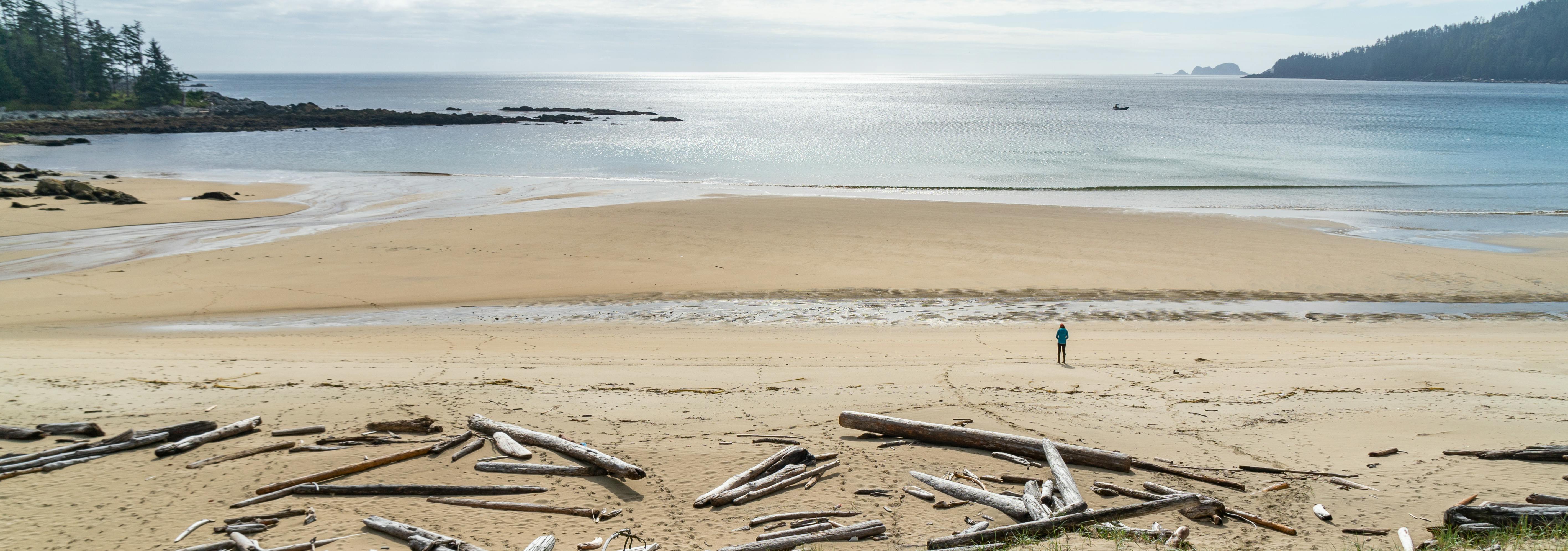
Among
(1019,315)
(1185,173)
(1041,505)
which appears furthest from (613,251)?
(1185,173)

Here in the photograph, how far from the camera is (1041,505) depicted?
21.4 feet

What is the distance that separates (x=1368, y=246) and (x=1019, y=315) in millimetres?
13574

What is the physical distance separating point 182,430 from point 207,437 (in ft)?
1.14

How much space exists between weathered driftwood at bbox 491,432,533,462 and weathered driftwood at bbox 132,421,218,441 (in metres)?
3.06

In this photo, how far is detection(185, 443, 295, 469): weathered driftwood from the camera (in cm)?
750

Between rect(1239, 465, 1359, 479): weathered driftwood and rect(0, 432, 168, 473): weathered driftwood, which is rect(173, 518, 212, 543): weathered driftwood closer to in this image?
rect(0, 432, 168, 473): weathered driftwood

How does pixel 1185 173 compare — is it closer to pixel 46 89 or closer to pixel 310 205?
pixel 310 205

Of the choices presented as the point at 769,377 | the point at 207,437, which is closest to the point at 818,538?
the point at 769,377

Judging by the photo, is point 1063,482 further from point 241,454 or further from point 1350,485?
point 241,454

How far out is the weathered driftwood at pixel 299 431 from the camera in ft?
27.5

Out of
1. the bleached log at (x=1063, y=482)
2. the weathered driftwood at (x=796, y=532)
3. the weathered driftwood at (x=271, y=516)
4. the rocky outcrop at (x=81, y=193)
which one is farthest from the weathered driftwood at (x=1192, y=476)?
the rocky outcrop at (x=81, y=193)

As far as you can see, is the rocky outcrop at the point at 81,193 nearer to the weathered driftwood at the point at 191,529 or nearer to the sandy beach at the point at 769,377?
the sandy beach at the point at 769,377

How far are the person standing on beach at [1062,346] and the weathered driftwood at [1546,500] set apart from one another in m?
5.75

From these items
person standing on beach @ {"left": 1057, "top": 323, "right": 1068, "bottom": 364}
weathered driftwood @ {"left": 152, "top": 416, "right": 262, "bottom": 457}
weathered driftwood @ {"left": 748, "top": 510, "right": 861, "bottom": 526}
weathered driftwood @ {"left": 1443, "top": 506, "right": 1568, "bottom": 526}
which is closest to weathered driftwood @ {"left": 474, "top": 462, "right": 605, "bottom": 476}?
weathered driftwood @ {"left": 748, "top": 510, "right": 861, "bottom": 526}
